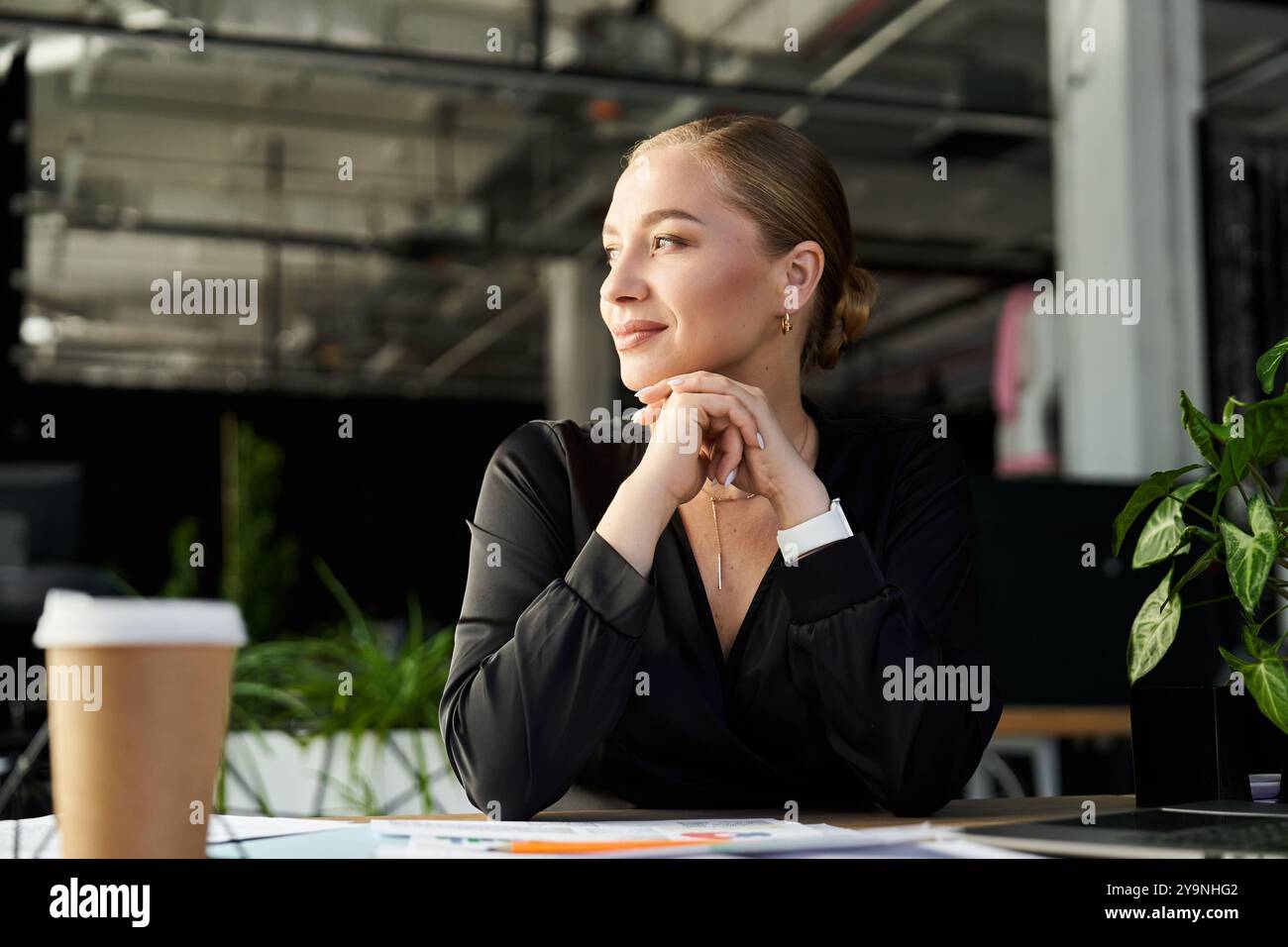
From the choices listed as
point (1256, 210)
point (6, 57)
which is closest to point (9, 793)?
point (1256, 210)

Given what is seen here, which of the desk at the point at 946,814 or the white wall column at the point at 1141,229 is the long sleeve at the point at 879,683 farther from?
the white wall column at the point at 1141,229

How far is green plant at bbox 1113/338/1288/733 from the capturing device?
1135 mm

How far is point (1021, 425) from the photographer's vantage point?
624 cm

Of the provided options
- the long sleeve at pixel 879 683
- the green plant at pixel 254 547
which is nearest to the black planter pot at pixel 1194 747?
the long sleeve at pixel 879 683

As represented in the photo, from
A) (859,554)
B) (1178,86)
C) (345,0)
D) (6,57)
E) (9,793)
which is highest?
(345,0)

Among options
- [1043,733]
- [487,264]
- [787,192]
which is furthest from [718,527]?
[487,264]

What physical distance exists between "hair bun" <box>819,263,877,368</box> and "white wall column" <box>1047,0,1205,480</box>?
2820 millimetres

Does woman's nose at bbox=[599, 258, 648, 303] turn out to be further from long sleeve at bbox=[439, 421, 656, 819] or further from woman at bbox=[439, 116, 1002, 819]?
long sleeve at bbox=[439, 421, 656, 819]

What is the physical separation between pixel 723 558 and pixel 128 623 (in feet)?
3.31

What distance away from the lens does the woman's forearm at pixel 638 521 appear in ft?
4.48

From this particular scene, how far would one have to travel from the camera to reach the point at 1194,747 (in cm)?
125

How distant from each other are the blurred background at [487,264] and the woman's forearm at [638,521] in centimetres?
60
